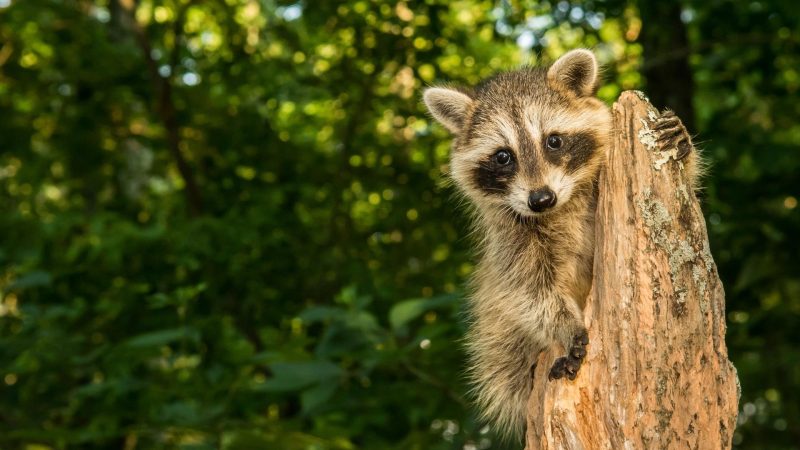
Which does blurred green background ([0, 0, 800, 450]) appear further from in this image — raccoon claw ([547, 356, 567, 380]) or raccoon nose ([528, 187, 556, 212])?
raccoon claw ([547, 356, 567, 380])

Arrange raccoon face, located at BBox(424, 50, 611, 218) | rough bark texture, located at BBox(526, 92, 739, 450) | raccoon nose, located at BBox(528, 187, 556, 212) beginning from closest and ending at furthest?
rough bark texture, located at BBox(526, 92, 739, 450), raccoon nose, located at BBox(528, 187, 556, 212), raccoon face, located at BBox(424, 50, 611, 218)

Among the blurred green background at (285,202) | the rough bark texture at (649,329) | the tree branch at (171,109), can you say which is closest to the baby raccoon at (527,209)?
the rough bark texture at (649,329)

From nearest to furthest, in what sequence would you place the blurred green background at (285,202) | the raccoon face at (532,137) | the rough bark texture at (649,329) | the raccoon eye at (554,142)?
1. the rough bark texture at (649,329)
2. the raccoon face at (532,137)
3. the raccoon eye at (554,142)
4. the blurred green background at (285,202)

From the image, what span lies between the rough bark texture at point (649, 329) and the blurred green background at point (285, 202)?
154 cm

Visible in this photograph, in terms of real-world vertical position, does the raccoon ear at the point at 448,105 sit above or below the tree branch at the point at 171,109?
above

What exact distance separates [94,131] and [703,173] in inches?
180

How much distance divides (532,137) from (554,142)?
0.30 feet

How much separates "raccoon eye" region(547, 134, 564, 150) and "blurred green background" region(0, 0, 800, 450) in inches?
44.2

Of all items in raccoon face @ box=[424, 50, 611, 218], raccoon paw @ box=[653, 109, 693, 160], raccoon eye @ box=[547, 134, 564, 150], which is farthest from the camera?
raccoon eye @ box=[547, 134, 564, 150]

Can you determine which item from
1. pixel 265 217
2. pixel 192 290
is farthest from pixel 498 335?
pixel 265 217

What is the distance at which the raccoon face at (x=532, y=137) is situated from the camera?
3.37m

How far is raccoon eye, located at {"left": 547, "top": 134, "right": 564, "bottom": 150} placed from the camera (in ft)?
11.6

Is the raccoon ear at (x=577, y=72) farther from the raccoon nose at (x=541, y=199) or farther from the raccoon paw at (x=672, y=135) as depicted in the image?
the raccoon paw at (x=672, y=135)

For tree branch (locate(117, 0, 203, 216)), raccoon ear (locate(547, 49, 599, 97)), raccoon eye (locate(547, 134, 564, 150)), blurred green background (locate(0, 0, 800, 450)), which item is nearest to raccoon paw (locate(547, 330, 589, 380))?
raccoon eye (locate(547, 134, 564, 150))
